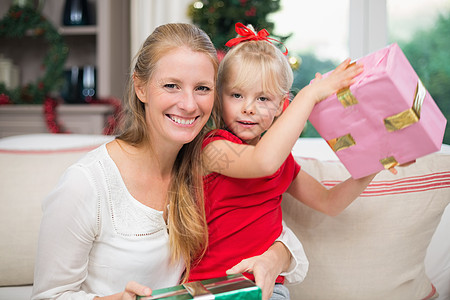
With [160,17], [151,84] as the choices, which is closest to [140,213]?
[151,84]

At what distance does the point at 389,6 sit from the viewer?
302cm

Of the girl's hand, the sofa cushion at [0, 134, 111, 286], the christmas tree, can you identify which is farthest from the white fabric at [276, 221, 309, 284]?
the christmas tree

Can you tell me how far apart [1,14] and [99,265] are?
123 inches

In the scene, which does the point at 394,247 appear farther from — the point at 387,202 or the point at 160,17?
the point at 160,17

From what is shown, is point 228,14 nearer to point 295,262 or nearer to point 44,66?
point 44,66

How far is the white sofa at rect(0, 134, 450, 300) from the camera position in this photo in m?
1.23

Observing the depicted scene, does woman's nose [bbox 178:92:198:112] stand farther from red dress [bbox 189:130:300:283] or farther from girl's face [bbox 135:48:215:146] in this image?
red dress [bbox 189:130:300:283]

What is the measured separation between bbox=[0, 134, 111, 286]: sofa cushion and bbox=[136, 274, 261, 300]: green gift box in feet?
2.25

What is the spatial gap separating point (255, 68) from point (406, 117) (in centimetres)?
40

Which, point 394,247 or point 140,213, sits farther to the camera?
point 394,247

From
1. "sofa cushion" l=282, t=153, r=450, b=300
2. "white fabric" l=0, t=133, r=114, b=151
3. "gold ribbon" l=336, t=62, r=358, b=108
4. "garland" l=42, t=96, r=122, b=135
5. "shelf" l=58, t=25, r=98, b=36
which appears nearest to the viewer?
"gold ribbon" l=336, t=62, r=358, b=108

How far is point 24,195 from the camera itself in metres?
1.32

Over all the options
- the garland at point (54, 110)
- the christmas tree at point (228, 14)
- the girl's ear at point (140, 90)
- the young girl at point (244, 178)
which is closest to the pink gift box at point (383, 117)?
the young girl at point (244, 178)

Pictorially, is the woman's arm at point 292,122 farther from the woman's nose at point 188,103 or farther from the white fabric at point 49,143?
the white fabric at point 49,143
